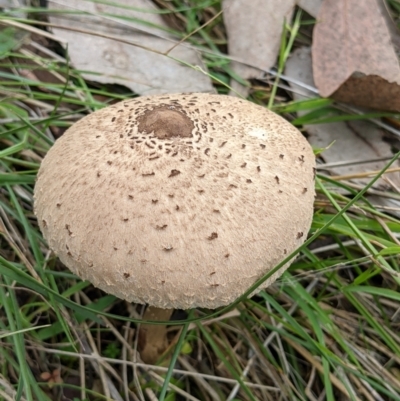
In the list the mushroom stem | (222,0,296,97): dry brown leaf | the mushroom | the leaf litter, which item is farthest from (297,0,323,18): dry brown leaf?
the mushroom stem

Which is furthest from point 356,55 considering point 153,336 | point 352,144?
point 153,336

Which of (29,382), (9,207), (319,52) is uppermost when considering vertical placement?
(319,52)

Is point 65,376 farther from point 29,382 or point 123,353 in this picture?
point 29,382

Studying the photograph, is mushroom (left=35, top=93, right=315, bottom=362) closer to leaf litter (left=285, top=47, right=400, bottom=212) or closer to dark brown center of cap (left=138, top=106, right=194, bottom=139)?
dark brown center of cap (left=138, top=106, right=194, bottom=139)

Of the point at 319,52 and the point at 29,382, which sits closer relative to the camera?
the point at 29,382

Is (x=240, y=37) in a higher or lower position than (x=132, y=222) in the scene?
higher

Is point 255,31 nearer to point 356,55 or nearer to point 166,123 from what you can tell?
point 356,55

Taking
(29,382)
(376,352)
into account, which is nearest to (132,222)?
(29,382)
